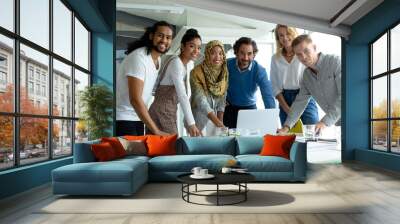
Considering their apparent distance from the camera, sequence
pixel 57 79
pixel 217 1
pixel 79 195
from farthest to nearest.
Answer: pixel 217 1
pixel 57 79
pixel 79 195

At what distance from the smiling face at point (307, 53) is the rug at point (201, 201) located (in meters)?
4.43

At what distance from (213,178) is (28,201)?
86.3 inches

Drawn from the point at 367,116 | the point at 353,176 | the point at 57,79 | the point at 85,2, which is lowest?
the point at 353,176

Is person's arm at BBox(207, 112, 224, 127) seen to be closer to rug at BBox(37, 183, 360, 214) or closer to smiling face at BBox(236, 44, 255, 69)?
smiling face at BBox(236, 44, 255, 69)

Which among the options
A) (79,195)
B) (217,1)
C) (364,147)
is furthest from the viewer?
(364,147)

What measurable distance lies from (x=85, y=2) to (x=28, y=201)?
384 centimetres

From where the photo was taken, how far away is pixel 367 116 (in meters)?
9.29

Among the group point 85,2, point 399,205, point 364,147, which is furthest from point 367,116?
point 85,2

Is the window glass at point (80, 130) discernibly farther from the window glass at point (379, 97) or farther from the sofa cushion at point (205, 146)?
the window glass at point (379, 97)

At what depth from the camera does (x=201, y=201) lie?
4500 mm

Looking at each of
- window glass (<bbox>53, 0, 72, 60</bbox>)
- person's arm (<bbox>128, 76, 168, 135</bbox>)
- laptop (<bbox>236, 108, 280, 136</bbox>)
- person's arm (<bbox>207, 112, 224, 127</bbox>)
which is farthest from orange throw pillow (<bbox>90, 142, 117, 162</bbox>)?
laptop (<bbox>236, 108, 280, 136</bbox>)

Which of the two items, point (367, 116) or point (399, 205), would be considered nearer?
point (399, 205)

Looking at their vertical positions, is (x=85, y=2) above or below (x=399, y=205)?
above

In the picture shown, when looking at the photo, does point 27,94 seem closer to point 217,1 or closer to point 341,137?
point 217,1
